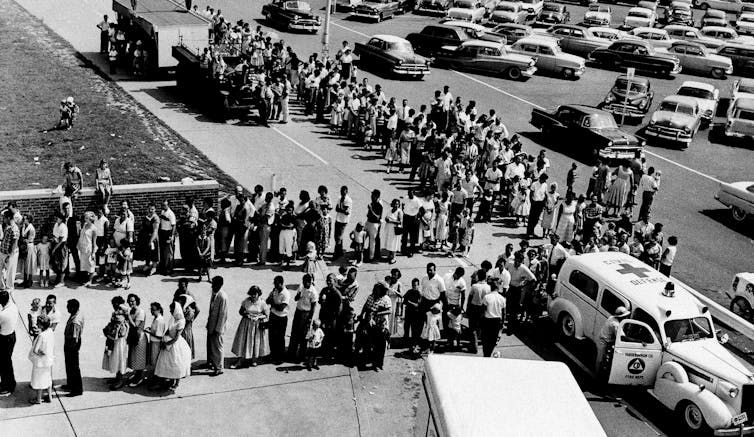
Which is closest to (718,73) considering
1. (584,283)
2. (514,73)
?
(514,73)

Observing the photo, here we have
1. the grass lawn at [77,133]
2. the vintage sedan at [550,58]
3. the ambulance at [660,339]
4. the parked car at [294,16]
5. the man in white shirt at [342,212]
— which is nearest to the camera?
the ambulance at [660,339]

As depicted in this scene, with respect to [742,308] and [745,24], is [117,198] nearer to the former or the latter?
[742,308]

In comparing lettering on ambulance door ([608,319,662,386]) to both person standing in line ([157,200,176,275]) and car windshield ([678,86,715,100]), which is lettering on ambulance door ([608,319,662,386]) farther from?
car windshield ([678,86,715,100])

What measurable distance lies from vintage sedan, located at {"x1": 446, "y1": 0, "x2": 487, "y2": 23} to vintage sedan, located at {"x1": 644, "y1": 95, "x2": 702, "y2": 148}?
1784 cm

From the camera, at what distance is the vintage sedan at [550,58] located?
3847cm

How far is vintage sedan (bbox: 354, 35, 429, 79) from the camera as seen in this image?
34.7 meters

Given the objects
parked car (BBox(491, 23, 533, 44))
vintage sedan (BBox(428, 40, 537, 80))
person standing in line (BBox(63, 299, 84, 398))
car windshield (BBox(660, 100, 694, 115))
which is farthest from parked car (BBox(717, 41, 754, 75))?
person standing in line (BBox(63, 299, 84, 398))

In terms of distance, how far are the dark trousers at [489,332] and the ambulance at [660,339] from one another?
1.76 metres

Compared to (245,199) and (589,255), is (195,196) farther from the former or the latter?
(589,255)

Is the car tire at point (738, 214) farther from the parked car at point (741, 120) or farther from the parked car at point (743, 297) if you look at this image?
the parked car at point (741, 120)

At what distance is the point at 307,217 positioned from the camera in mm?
18297

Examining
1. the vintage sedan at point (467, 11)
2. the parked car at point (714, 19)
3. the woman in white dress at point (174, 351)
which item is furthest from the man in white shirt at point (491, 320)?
the parked car at point (714, 19)

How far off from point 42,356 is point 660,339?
9.79 m

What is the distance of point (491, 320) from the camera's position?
14.9m
